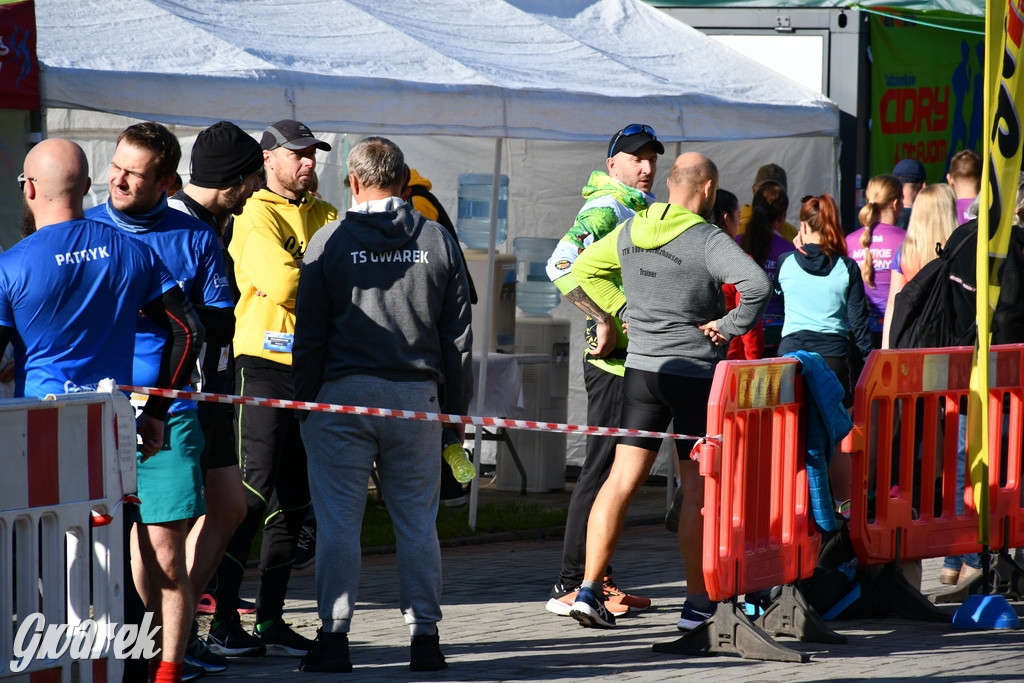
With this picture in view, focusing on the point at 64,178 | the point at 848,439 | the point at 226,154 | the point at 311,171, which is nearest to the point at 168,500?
the point at 64,178

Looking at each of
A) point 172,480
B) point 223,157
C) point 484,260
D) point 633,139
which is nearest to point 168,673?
point 172,480

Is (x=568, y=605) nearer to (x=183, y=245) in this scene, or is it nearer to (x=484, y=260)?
(x=183, y=245)

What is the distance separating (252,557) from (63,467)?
149 inches

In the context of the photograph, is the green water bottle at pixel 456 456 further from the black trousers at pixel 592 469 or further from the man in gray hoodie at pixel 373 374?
the black trousers at pixel 592 469

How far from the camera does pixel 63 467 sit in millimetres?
4113

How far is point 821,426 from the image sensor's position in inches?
239

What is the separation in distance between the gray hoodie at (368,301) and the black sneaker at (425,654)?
843 millimetres

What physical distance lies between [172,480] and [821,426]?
2.73m

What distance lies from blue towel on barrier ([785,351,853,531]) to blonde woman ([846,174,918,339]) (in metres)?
3.68

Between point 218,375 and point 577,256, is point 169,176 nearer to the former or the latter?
point 218,375

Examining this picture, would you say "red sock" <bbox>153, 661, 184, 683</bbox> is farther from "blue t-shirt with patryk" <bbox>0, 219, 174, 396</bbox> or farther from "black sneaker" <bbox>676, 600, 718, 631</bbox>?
"black sneaker" <bbox>676, 600, 718, 631</bbox>

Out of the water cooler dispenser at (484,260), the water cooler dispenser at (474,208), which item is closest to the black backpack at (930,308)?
the water cooler dispenser at (484,260)

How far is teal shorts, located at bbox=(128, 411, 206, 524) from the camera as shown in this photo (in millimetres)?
4582

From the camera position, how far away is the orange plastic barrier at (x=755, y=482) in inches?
219
